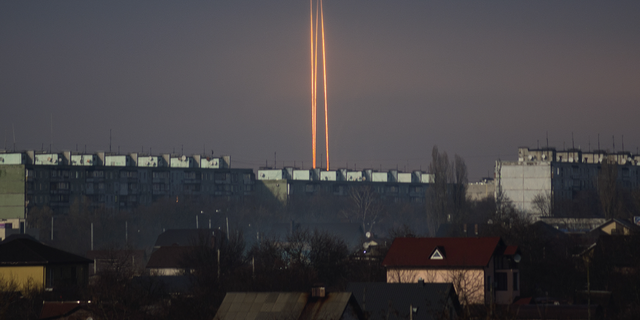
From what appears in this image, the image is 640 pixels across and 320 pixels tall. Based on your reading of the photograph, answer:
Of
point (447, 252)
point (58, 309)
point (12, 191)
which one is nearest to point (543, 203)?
point (12, 191)

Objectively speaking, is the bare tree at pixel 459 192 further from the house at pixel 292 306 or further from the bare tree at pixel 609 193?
the house at pixel 292 306

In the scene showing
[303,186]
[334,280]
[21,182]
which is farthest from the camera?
[303,186]

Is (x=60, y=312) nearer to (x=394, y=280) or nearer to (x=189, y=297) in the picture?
(x=189, y=297)

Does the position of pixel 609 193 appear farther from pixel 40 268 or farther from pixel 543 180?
pixel 40 268

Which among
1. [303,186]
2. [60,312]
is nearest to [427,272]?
[60,312]

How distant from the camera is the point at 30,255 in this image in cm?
4775

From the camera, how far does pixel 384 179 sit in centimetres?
17500

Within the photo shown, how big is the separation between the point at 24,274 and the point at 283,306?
2328 cm

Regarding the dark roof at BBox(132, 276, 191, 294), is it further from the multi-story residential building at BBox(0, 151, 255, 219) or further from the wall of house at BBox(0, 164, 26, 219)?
the multi-story residential building at BBox(0, 151, 255, 219)

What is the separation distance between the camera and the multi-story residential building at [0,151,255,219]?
370 feet

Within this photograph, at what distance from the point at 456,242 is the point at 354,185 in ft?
371

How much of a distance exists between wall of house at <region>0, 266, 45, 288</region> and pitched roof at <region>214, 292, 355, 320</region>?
20597 mm

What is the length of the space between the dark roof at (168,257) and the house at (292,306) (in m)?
37.1

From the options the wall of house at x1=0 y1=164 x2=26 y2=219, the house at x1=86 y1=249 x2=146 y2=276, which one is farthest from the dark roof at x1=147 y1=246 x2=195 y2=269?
the wall of house at x1=0 y1=164 x2=26 y2=219
